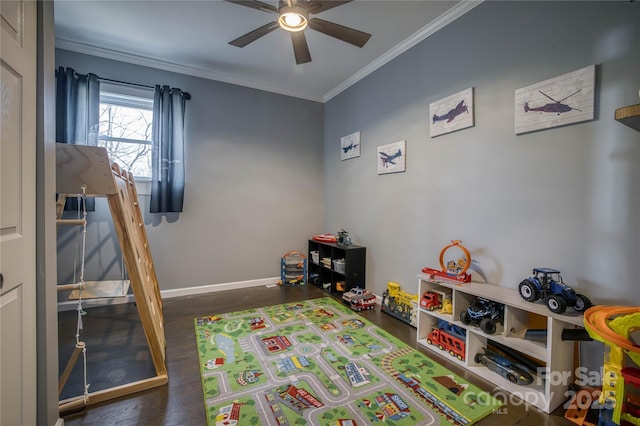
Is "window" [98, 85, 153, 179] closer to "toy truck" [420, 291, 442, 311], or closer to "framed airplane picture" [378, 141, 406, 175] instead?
"framed airplane picture" [378, 141, 406, 175]

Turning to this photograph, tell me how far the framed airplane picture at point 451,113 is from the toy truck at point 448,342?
163cm

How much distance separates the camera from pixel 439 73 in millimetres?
2404

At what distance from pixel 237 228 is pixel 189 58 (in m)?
2.09

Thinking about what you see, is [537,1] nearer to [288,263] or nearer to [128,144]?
[288,263]

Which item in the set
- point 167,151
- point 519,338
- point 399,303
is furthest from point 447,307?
point 167,151

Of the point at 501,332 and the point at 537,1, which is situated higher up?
the point at 537,1

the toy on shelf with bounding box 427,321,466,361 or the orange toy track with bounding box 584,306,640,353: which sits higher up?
the orange toy track with bounding box 584,306,640,353

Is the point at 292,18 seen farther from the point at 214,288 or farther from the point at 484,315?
the point at 214,288

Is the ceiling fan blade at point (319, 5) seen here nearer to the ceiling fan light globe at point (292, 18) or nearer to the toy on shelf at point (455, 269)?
the ceiling fan light globe at point (292, 18)

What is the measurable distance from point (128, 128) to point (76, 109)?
47 cm

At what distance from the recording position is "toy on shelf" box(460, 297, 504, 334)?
5.67 ft

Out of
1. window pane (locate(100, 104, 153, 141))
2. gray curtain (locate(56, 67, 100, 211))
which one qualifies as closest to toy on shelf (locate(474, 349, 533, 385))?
gray curtain (locate(56, 67, 100, 211))

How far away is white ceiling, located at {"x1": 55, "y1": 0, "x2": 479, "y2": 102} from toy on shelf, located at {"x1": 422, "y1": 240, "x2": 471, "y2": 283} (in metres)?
1.92

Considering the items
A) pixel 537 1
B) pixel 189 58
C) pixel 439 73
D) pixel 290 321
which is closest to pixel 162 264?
pixel 290 321
